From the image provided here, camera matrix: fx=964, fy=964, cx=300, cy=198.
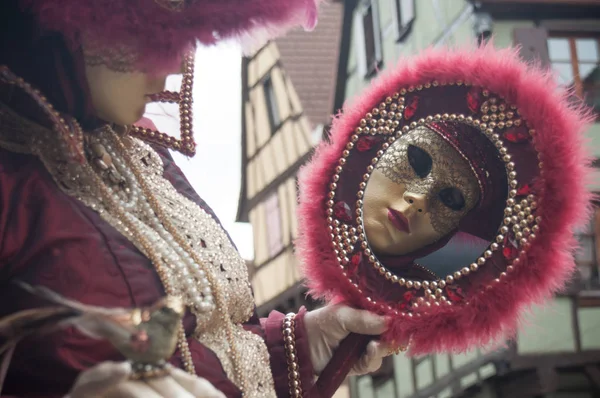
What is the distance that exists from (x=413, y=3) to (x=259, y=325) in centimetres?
724

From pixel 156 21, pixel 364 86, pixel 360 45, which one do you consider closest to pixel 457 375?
pixel 364 86

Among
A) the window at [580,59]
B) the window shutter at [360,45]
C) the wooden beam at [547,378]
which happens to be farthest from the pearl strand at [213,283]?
the window shutter at [360,45]

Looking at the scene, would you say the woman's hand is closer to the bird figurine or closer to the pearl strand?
the bird figurine

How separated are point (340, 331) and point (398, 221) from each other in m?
0.23

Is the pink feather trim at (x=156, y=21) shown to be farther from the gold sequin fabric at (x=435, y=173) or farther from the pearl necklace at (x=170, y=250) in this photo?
the gold sequin fabric at (x=435, y=173)

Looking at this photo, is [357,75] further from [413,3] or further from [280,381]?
[280,381]

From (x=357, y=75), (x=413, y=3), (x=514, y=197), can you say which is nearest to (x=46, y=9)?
(x=514, y=197)

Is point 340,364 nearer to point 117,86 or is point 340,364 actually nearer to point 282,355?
point 282,355

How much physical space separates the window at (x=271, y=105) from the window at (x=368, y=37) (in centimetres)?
135

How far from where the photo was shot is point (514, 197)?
64.8 inches

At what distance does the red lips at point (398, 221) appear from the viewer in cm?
170

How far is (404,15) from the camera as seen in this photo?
8820mm

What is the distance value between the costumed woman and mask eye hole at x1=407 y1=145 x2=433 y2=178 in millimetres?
273

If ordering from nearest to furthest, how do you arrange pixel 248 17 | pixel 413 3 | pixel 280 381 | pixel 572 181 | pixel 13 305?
pixel 13 305 < pixel 248 17 < pixel 572 181 < pixel 280 381 < pixel 413 3
